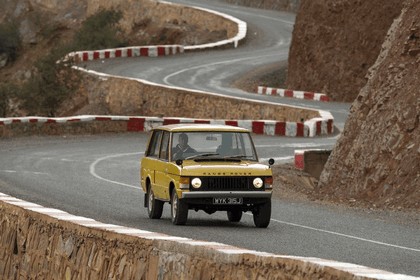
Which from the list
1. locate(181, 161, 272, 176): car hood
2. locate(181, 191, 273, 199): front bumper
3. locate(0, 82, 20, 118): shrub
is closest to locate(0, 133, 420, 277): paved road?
locate(181, 191, 273, 199): front bumper

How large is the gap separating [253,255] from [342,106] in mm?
41746

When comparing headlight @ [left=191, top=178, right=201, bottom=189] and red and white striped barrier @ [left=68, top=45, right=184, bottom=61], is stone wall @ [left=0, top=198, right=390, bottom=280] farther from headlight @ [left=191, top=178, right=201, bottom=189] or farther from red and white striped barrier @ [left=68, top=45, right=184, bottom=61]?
red and white striped barrier @ [left=68, top=45, right=184, bottom=61]

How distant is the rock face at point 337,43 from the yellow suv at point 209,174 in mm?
31839

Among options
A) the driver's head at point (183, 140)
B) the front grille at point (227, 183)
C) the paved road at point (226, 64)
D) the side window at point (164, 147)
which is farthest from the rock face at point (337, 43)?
the front grille at point (227, 183)

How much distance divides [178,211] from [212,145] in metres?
1.23

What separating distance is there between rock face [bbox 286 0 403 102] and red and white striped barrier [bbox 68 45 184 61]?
1463 centimetres

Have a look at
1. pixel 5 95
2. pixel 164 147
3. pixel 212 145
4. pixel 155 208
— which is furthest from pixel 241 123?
pixel 212 145

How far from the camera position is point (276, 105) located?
45156 mm

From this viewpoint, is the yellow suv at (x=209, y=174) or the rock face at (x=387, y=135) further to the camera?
the rock face at (x=387, y=135)

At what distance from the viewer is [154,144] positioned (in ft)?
65.5

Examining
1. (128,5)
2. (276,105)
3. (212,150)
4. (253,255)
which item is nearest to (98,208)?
(212,150)

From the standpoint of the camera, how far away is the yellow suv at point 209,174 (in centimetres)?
1781

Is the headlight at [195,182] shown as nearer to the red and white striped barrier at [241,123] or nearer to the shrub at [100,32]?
the red and white striped barrier at [241,123]

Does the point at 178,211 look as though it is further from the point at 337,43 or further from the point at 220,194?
the point at 337,43
